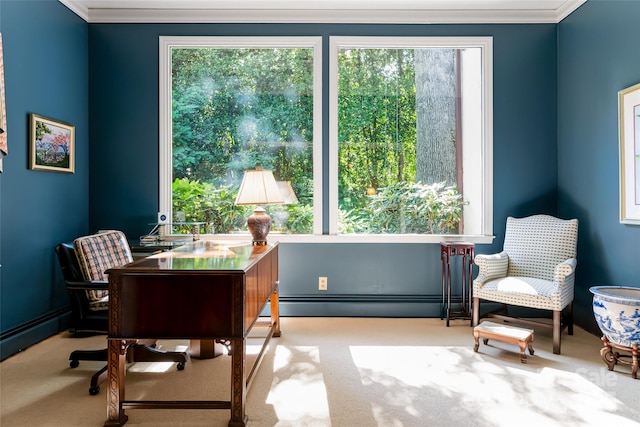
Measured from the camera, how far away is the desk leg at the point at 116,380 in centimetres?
187

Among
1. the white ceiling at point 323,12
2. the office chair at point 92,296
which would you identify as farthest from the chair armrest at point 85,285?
the white ceiling at point 323,12

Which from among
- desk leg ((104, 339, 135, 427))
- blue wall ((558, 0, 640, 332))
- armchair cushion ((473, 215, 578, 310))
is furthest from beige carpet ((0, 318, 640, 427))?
blue wall ((558, 0, 640, 332))

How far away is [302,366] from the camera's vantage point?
267cm

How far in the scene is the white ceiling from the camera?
3672 millimetres

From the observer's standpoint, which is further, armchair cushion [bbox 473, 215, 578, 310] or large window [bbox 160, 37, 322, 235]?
large window [bbox 160, 37, 322, 235]

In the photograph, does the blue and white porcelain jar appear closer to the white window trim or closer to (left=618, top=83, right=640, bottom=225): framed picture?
(left=618, top=83, right=640, bottom=225): framed picture

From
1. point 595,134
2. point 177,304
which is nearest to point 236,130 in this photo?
point 177,304

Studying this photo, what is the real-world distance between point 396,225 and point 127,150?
274cm

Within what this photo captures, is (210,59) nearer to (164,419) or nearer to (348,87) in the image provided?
(348,87)

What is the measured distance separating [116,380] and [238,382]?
0.59 metres

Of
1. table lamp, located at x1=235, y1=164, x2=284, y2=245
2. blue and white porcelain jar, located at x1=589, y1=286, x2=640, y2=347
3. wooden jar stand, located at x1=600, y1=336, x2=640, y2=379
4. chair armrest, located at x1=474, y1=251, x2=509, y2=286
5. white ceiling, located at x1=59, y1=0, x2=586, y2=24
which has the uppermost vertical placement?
white ceiling, located at x1=59, y1=0, x2=586, y2=24

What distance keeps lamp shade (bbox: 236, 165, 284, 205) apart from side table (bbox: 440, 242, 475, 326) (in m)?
1.71

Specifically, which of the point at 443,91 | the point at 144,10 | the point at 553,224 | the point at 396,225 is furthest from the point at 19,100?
the point at 553,224

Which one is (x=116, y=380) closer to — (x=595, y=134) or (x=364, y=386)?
(x=364, y=386)
